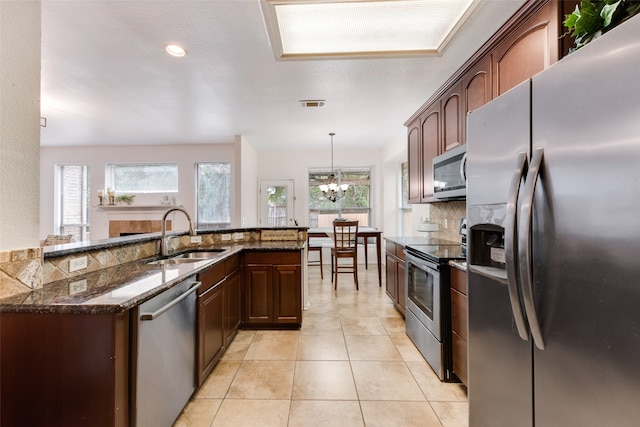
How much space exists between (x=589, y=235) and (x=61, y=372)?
183 cm

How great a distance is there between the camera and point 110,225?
577cm

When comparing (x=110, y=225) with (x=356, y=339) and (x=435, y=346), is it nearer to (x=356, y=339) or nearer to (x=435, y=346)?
(x=356, y=339)

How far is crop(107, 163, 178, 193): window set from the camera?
232 inches

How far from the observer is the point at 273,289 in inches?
112

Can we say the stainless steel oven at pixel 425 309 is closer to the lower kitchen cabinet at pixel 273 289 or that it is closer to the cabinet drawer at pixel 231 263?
the lower kitchen cabinet at pixel 273 289

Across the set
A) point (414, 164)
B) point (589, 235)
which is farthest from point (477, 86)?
point (589, 235)

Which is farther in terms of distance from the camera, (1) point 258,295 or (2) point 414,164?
(2) point 414,164

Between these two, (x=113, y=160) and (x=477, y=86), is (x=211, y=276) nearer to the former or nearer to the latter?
(x=477, y=86)

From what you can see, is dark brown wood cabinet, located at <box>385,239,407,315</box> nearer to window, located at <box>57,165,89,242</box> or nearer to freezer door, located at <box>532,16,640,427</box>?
freezer door, located at <box>532,16,640,427</box>

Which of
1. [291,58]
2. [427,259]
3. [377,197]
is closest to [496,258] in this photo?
[427,259]

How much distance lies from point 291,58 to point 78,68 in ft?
6.87

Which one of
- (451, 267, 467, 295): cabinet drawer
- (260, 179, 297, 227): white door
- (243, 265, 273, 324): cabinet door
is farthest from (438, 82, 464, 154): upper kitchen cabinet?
(260, 179, 297, 227): white door

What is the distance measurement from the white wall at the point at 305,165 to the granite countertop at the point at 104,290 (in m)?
4.53

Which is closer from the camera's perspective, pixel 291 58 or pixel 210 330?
pixel 210 330
